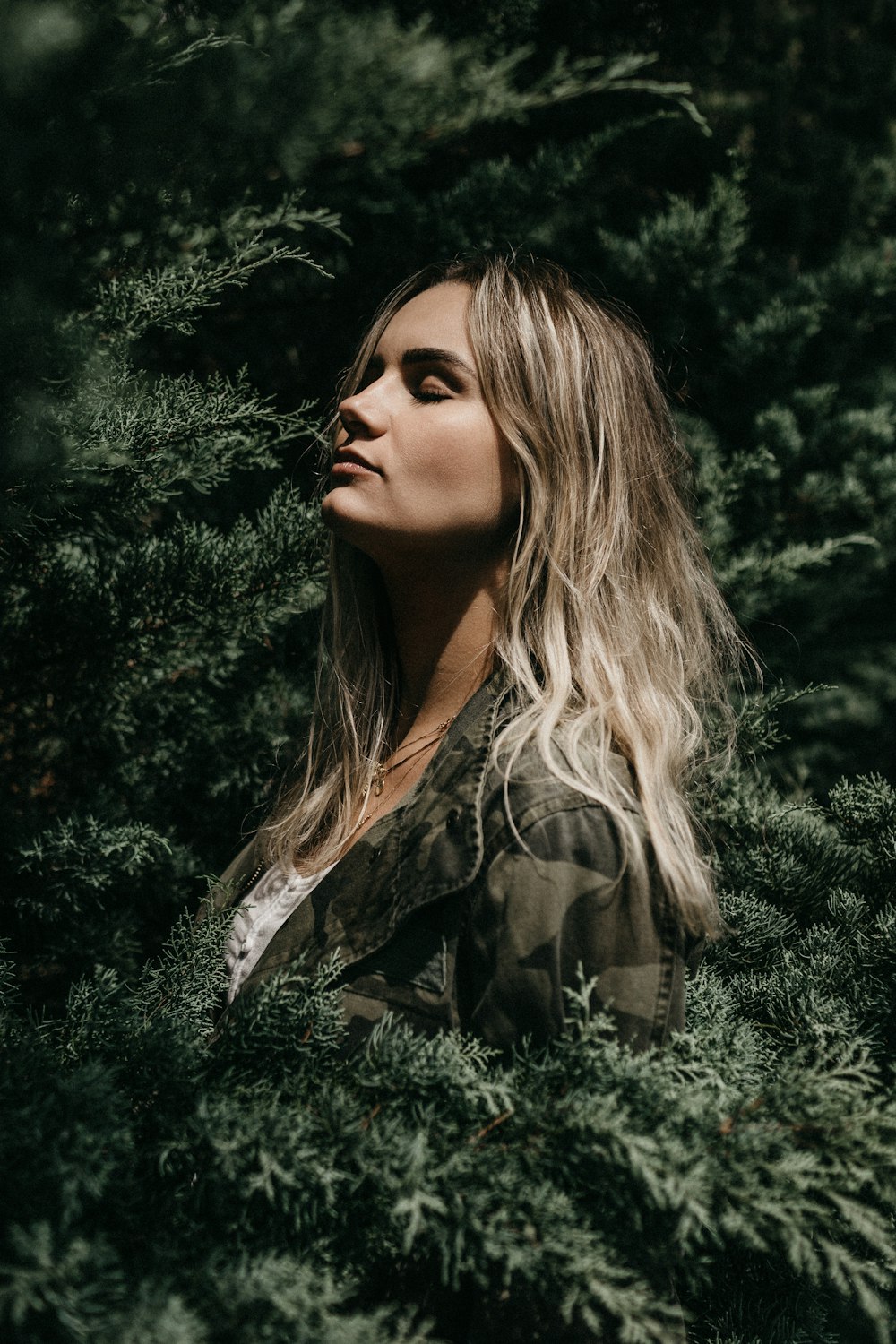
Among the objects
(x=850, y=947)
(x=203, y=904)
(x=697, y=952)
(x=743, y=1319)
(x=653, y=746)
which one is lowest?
(x=743, y=1319)

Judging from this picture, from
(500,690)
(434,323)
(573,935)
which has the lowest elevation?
(573,935)

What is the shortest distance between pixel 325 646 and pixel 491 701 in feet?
2.41

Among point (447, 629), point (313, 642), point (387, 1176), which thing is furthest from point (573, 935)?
point (313, 642)

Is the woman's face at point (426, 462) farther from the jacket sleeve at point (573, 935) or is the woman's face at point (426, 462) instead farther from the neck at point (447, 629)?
the jacket sleeve at point (573, 935)

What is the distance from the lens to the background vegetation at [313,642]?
3.77 ft

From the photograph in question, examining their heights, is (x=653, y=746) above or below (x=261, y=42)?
below

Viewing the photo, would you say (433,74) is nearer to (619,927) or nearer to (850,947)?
(619,927)

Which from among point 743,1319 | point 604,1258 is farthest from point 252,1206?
point 743,1319

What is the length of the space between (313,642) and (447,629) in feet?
2.76

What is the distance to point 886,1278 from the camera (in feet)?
4.22

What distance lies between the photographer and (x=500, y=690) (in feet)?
6.06

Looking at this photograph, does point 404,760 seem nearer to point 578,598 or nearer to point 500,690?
point 500,690

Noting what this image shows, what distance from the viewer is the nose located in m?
1.86

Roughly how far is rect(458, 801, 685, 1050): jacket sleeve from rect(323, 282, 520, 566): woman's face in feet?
2.17
